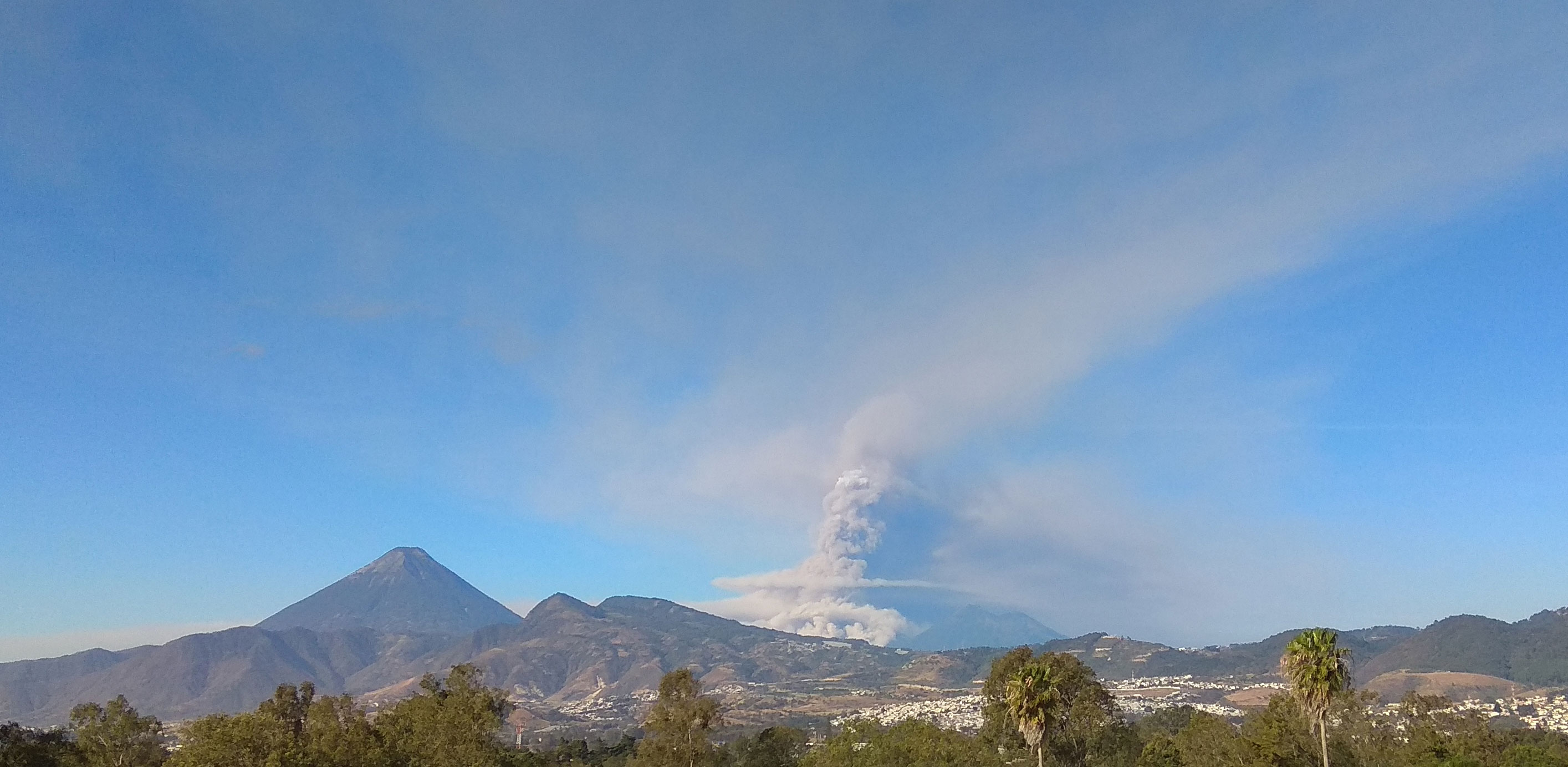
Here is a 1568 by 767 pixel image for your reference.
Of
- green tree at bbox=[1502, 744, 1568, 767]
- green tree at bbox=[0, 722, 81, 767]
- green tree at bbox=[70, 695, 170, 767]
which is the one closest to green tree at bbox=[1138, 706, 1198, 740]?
green tree at bbox=[1502, 744, 1568, 767]

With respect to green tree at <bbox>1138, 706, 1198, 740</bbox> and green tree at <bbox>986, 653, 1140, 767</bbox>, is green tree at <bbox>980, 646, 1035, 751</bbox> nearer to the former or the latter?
green tree at <bbox>986, 653, 1140, 767</bbox>

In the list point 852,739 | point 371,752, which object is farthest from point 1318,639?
point 371,752

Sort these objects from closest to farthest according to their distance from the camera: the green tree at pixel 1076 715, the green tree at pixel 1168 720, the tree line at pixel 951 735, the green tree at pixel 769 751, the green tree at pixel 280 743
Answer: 1. the green tree at pixel 280 743
2. the tree line at pixel 951 735
3. the green tree at pixel 1076 715
4. the green tree at pixel 769 751
5. the green tree at pixel 1168 720

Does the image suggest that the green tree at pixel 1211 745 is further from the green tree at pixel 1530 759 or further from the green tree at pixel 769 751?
the green tree at pixel 769 751

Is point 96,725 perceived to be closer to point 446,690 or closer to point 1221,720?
point 446,690

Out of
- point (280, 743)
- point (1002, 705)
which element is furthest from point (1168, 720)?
point (280, 743)

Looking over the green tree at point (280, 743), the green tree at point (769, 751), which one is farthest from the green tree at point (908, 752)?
the green tree at point (280, 743)
